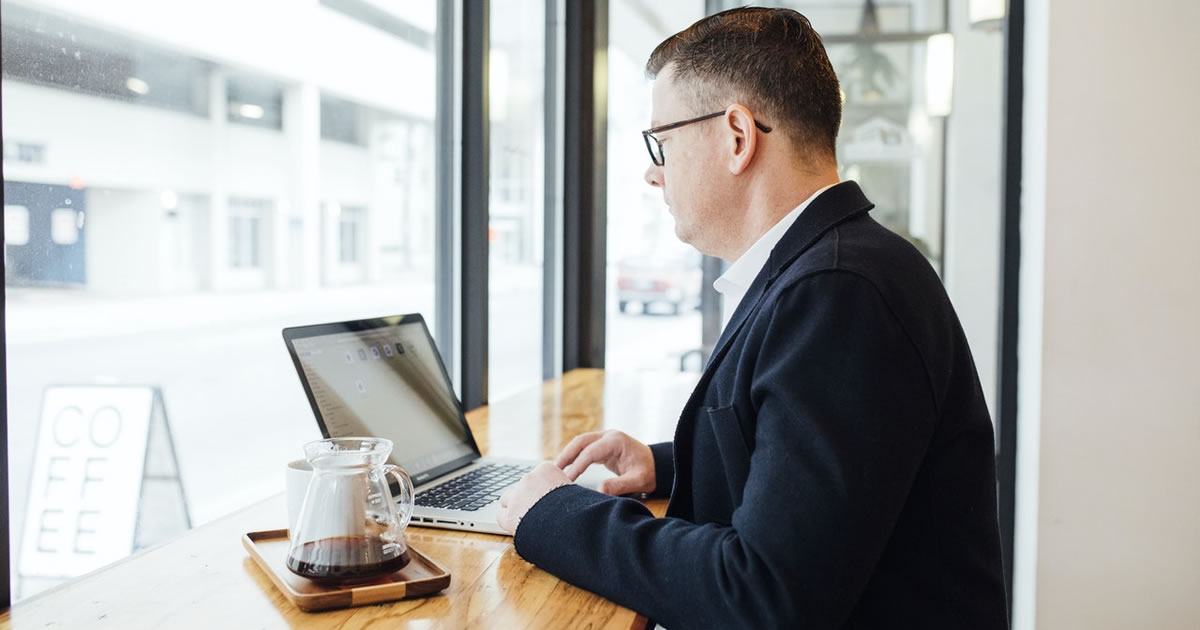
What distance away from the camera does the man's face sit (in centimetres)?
124

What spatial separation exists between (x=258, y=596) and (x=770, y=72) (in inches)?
33.9

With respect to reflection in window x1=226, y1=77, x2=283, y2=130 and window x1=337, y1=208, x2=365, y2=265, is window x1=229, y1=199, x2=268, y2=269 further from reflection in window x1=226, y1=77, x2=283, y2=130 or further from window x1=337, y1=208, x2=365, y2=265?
window x1=337, y1=208, x2=365, y2=265

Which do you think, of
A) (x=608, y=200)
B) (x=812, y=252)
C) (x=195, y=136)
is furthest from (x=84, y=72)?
(x=608, y=200)

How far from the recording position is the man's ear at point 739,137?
3.92 feet

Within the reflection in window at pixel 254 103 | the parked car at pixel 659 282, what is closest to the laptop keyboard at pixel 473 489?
the reflection in window at pixel 254 103

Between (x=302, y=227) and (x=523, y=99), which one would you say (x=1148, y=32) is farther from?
(x=302, y=227)

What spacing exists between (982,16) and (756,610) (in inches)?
99.1

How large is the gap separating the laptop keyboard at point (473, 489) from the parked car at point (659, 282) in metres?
1.80

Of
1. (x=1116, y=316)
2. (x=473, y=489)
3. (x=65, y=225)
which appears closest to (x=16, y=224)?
(x=65, y=225)

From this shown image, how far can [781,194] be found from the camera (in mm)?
1206

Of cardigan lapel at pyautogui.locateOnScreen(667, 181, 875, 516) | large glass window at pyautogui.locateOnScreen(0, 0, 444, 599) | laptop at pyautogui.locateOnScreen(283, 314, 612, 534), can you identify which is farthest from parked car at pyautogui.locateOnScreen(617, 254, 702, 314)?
cardigan lapel at pyautogui.locateOnScreen(667, 181, 875, 516)

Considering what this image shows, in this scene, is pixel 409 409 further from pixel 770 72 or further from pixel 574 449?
pixel 770 72

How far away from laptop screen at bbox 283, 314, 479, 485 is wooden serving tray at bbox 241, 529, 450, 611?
0.75ft

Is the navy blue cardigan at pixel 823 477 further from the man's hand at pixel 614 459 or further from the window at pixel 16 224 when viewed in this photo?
the window at pixel 16 224
